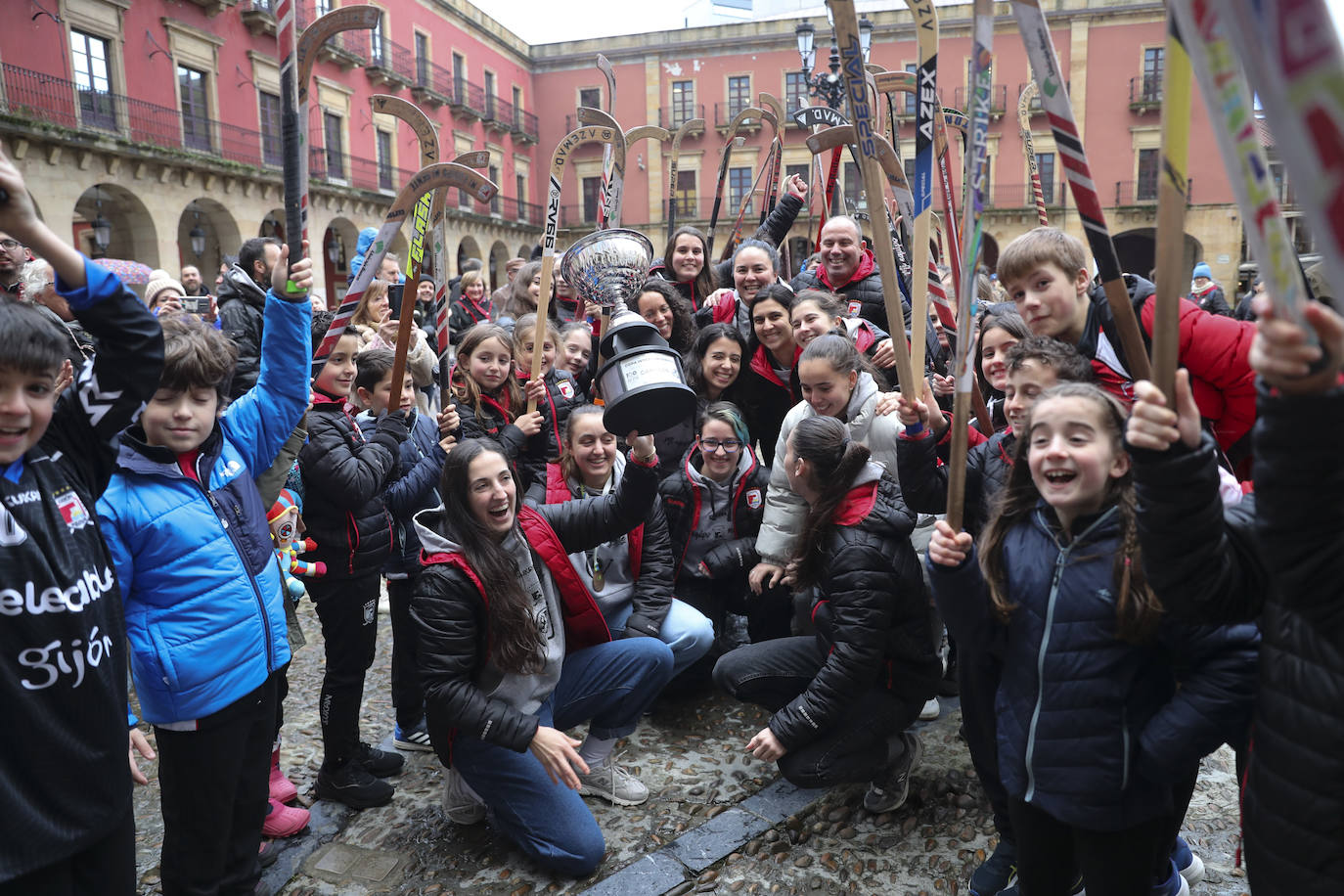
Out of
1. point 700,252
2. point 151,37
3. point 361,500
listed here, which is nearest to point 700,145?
point 151,37

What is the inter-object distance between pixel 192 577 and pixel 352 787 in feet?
4.52

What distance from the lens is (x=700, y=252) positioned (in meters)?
5.49

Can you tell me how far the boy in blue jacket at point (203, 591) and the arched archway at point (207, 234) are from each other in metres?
18.4

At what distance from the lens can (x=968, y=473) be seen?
2896 mm

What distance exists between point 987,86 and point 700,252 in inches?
140

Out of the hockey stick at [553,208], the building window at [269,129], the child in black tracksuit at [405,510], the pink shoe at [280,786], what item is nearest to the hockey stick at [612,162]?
the hockey stick at [553,208]

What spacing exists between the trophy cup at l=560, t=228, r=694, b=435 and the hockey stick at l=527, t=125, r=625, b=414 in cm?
37

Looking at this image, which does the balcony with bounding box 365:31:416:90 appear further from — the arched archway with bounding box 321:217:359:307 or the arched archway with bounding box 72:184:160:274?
the arched archway with bounding box 72:184:160:274

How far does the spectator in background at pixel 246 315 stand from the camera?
15.1ft

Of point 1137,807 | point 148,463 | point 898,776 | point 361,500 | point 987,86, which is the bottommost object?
point 898,776

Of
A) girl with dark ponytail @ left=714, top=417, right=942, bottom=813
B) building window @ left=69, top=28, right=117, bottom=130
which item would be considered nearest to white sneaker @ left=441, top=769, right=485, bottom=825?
girl with dark ponytail @ left=714, top=417, right=942, bottom=813

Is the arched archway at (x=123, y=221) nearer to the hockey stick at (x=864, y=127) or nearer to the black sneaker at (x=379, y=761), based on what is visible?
the black sneaker at (x=379, y=761)

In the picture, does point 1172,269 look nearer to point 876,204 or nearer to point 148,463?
point 876,204

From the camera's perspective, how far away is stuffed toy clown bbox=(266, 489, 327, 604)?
9.84 feet
